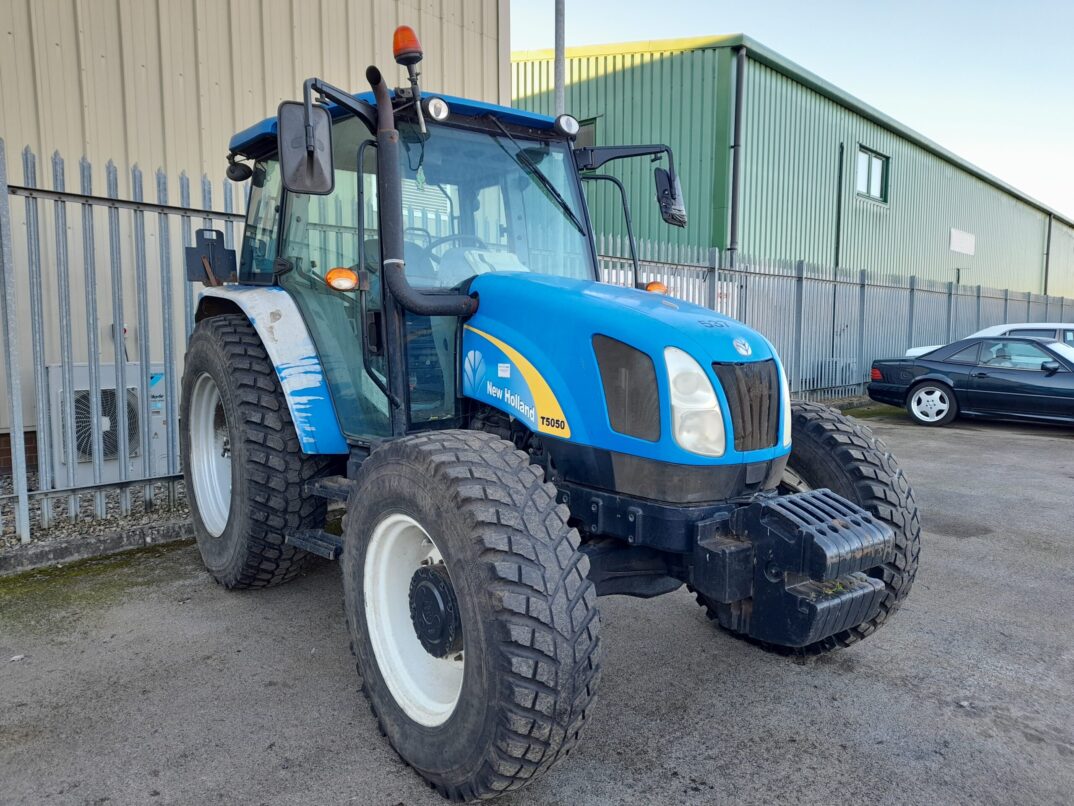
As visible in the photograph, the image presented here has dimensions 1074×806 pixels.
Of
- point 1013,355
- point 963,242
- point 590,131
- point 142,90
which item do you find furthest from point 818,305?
point 963,242

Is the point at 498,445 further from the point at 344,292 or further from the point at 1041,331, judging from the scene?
the point at 1041,331

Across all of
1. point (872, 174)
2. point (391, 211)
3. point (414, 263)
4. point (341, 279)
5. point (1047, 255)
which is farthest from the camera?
point (1047, 255)

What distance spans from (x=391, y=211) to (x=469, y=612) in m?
1.51

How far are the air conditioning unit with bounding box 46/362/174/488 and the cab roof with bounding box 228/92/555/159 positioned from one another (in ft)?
6.07

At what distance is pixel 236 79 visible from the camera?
7.23m

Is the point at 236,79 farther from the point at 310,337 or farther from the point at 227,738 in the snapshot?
the point at 227,738

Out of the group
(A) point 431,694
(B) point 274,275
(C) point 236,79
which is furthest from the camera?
(C) point 236,79

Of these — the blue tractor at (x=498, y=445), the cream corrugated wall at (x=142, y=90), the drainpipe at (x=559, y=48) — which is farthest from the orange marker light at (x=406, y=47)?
the drainpipe at (x=559, y=48)

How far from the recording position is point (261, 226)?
4348 millimetres

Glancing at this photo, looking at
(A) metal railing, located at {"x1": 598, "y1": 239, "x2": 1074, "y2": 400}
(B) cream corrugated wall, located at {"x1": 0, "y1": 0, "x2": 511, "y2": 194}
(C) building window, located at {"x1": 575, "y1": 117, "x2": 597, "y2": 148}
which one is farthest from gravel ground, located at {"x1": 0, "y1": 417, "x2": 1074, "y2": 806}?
(C) building window, located at {"x1": 575, "y1": 117, "x2": 597, "y2": 148}

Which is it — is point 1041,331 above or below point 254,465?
above

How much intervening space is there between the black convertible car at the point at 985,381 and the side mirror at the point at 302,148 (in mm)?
10464

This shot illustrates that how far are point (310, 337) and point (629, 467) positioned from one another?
184 centimetres

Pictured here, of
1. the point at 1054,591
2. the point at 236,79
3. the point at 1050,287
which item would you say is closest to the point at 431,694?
the point at 1054,591
